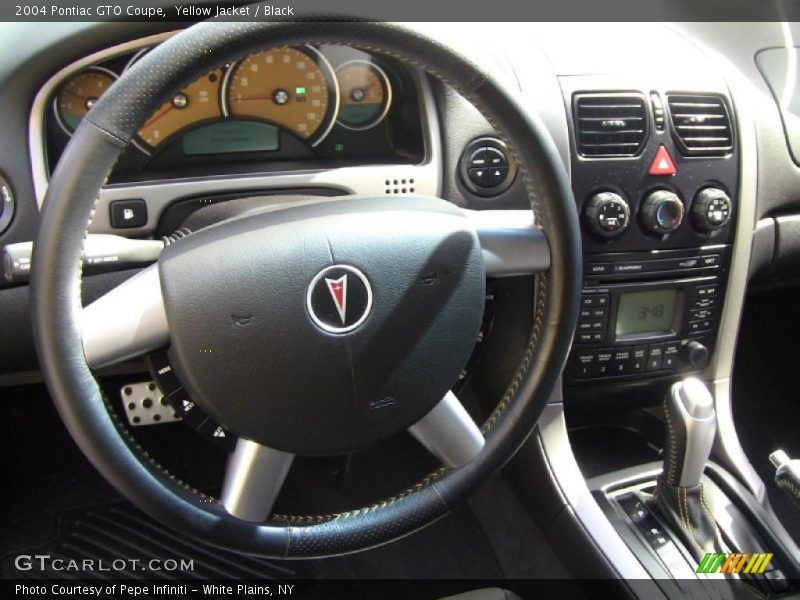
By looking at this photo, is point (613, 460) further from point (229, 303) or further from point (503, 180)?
point (229, 303)

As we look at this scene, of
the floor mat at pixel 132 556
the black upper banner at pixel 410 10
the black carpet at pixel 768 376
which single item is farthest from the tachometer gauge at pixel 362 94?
the black carpet at pixel 768 376

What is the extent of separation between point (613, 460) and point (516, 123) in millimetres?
902

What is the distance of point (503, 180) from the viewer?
4.03ft

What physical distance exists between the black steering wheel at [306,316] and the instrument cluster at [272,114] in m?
0.34

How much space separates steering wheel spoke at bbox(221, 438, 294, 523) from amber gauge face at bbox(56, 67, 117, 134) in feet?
1.74

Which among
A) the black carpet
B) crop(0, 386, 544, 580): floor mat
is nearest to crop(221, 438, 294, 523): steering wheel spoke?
crop(0, 386, 544, 580): floor mat

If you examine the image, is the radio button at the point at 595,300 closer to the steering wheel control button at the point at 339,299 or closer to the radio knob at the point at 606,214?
the radio knob at the point at 606,214

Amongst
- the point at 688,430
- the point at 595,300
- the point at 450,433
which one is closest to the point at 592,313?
the point at 595,300

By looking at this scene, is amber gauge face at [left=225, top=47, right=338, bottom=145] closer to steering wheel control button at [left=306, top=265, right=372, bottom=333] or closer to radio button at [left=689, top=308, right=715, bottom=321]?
steering wheel control button at [left=306, top=265, right=372, bottom=333]

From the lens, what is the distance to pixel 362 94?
Answer: 1239mm

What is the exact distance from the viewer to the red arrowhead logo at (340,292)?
0.86 metres

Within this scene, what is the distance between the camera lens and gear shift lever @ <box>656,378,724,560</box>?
1.21 metres

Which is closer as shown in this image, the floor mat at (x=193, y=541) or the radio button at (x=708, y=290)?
the radio button at (x=708, y=290)

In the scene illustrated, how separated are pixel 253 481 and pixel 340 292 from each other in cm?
25
